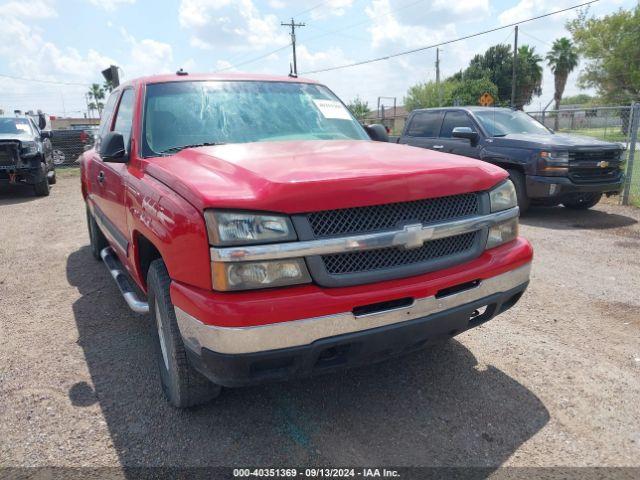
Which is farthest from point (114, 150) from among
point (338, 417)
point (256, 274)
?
point (338, 417)

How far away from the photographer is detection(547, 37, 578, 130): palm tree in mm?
54928

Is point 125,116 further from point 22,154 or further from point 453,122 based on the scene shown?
point 22,154

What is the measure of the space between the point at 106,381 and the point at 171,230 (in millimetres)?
1378

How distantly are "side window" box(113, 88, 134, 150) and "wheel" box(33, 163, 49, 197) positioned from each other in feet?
26.9

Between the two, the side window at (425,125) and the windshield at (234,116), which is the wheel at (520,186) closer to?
the side window at (425,125)

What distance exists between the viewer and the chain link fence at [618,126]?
26.8 ft

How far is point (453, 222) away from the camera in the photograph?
2416 millimetres

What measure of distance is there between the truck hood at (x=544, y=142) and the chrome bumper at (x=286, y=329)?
613 cm

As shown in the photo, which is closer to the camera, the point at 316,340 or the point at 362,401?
the point at 316,340

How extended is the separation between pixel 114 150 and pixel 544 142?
6.55m

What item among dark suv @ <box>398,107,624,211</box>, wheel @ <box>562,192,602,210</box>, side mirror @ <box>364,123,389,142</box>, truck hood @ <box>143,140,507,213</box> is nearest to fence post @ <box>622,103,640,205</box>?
dark suv @ <box>398,107,624,211</box>

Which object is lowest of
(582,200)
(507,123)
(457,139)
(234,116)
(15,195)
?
(582,200)

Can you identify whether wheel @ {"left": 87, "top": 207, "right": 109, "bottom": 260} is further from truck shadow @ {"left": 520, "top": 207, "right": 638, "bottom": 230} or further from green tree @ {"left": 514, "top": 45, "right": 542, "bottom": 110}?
green tree @ {"left": 514, "top": 45, "right": 542, "bottom": 110}

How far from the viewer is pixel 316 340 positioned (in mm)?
2064
